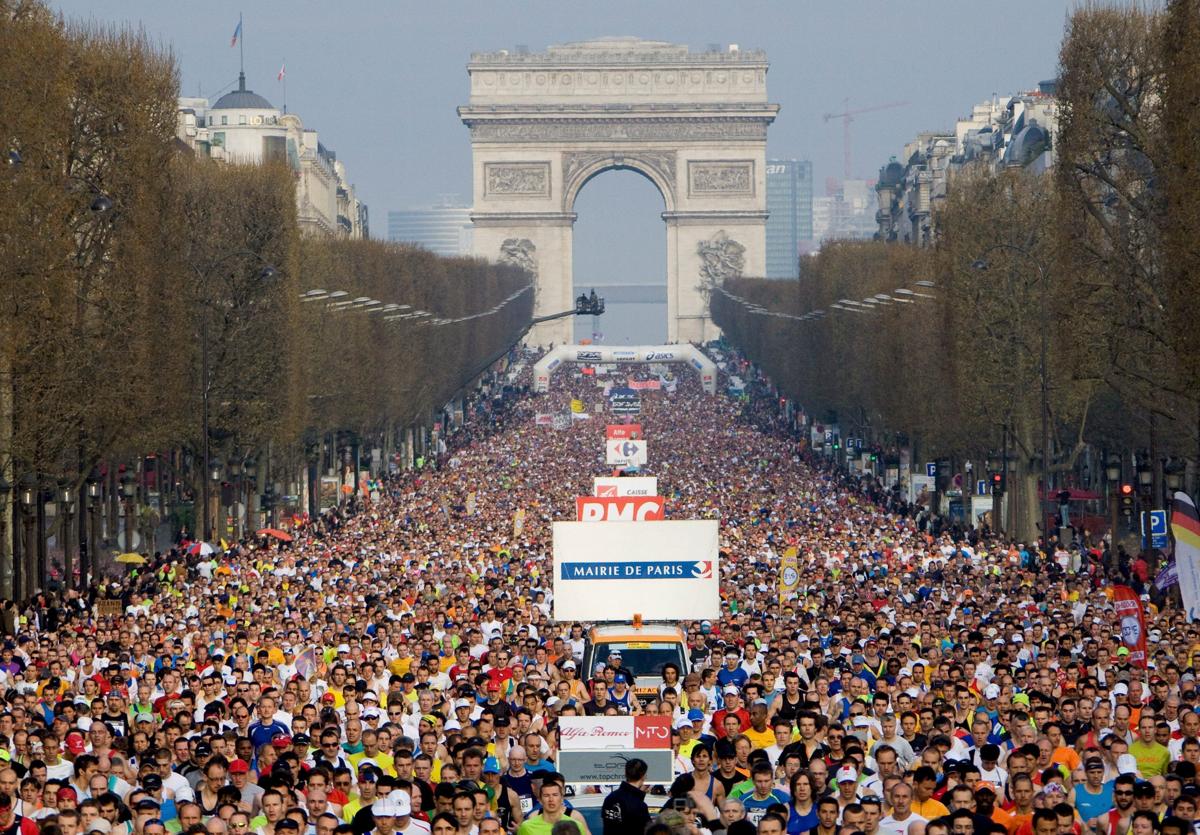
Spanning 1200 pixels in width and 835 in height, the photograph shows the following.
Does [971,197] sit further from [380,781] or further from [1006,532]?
[380,781]

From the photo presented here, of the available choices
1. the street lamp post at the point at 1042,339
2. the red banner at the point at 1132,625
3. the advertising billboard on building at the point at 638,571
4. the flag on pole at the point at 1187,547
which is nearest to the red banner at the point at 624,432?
the street lamp post at the point at 1042,339

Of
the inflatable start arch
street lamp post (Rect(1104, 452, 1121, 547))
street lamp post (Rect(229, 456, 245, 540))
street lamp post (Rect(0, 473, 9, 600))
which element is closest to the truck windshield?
street lamp post (Rect(0, 473, 9, 600))

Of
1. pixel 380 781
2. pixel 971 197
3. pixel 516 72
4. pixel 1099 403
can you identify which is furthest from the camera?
pixel 516 72

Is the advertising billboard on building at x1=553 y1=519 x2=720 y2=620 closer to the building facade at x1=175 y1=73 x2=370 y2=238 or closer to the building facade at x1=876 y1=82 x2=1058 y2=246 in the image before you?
the building facade at x1=876 y1=82 x2=1058 y2=246

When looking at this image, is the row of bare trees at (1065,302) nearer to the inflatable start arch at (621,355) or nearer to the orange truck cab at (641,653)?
the orange truck cab at (641,653)

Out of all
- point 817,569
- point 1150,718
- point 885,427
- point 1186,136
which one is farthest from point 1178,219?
point 885,427
